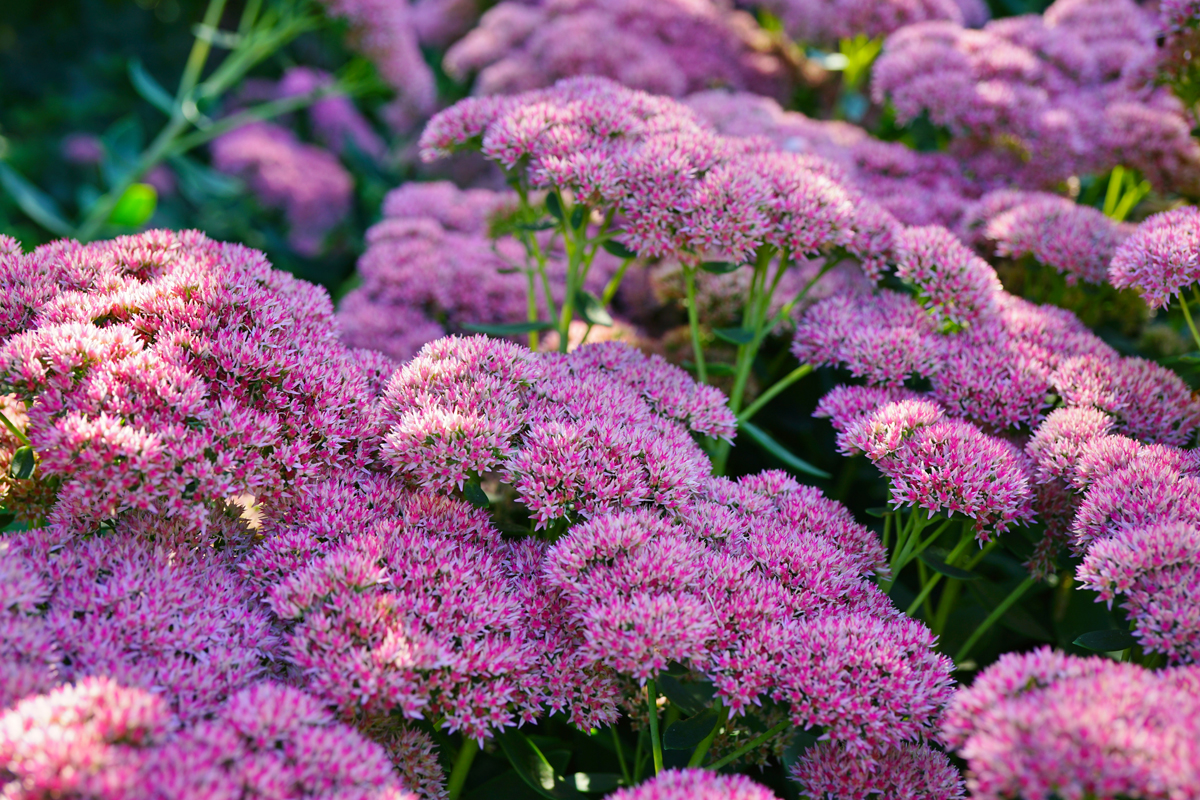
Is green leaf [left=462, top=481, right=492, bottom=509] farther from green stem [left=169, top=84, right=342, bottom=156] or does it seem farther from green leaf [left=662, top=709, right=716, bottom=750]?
green stem [left=169, top=84, right=342, bottom=156]

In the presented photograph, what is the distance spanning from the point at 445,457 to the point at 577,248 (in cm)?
68

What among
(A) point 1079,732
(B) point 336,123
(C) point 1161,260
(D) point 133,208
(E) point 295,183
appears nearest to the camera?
(A) point 1079,732

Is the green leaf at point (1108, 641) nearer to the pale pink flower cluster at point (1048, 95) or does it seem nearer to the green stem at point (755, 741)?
the green stem at point (755, 741)

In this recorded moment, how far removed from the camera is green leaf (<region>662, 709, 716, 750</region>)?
1.12 m

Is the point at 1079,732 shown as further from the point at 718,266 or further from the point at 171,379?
the point at 171,379

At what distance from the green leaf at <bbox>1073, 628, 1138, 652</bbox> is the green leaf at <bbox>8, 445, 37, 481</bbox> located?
1.51 metres

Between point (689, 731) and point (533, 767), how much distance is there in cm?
23

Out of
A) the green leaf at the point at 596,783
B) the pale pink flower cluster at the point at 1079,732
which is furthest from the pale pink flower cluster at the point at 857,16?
the green leaf at the point at 596,783

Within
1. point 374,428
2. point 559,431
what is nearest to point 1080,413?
point 559,431

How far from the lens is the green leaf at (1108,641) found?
1.15 meters

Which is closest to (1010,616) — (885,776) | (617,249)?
(885,776)

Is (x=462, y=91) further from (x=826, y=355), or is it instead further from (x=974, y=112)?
(x=826, y=355)

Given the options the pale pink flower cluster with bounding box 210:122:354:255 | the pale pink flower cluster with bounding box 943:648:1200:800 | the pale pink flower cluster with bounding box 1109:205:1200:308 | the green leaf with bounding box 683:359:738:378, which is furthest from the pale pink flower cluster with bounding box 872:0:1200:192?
the pale pink flower cluster with bounding box 210:122:354:255

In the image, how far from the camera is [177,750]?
85 centimetres
